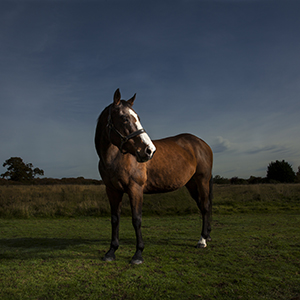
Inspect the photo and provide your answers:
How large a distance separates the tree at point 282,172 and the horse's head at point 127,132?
178ft

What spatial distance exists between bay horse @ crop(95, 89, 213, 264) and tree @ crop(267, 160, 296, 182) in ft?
172

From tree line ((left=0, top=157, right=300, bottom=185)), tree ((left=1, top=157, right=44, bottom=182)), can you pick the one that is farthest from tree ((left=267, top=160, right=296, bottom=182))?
tree ((left=1, top=157, right=44, bottom=182))

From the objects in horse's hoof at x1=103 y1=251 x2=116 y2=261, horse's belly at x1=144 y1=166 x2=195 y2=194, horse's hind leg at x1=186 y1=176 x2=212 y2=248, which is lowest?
horse's hoof at x1=103 y1=251 x2=116 y2=261

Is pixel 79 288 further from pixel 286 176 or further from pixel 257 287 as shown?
pixel 286 176

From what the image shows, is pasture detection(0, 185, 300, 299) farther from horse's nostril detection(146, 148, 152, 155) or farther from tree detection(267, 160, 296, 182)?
tree detection(267, 160, 296, 182)

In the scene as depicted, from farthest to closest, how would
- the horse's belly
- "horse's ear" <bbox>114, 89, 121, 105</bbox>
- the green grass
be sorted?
1. the horse's belly
2. "horse's ear" <bbox>114, 89, 121, 105</bbox>
3. the green grass

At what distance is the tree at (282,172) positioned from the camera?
166 feet

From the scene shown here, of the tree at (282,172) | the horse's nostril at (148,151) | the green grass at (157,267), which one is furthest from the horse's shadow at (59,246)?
the tree at (282,172)

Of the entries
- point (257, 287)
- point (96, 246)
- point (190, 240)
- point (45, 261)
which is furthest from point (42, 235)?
point (257, 287)

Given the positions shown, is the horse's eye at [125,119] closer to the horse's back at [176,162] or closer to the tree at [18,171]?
the horse's back at [176,162]

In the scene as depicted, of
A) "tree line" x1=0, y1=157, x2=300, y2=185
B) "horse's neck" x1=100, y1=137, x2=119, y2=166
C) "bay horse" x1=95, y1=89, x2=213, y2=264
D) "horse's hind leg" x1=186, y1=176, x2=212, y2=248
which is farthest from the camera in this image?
"tree line" x1=0, y1=157, x2=300, y2=185

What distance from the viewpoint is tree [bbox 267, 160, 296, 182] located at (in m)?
50.5

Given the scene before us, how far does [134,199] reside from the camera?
4250mm

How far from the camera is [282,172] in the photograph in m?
50.9
